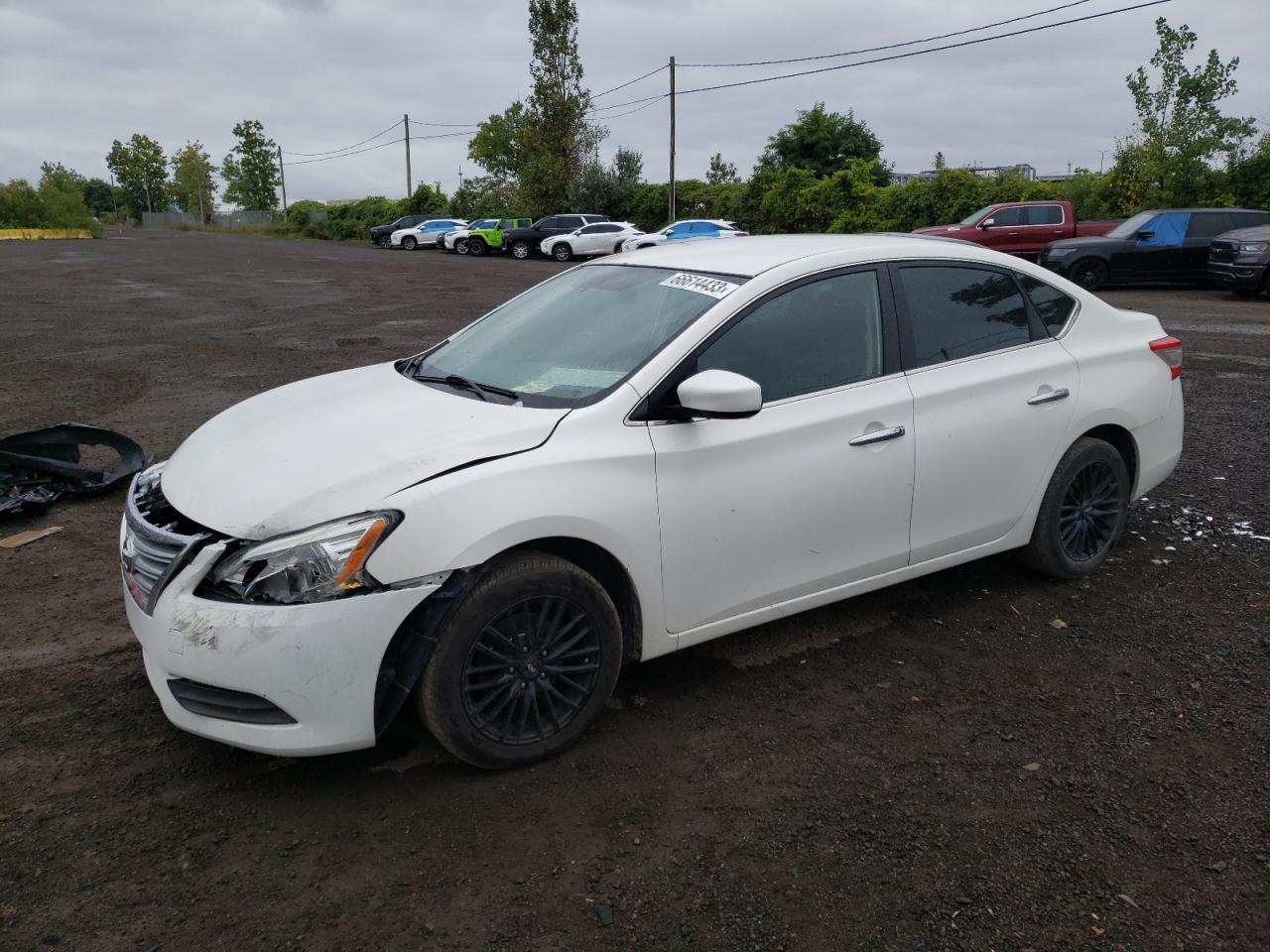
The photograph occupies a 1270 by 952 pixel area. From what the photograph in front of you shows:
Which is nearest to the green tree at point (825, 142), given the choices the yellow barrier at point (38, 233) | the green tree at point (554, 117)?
the green tree at point (554, 117)

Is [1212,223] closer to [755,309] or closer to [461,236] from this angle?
[755,309]

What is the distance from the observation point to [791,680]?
3801 mm

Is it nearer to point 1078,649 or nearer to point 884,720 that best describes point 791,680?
point 884,720

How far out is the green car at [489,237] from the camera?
3759cm

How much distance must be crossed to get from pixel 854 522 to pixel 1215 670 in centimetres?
153

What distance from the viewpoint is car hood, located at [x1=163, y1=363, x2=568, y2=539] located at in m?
2.93

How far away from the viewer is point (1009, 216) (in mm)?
21938

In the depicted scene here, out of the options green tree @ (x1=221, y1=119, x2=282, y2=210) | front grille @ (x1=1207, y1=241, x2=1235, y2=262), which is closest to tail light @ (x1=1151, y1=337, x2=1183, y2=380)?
front grille @ (x1=1207, y1=241, x2=1235, y2=262)

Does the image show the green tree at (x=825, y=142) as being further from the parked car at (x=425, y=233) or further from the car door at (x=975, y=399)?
the car door at (x=975, y=399)

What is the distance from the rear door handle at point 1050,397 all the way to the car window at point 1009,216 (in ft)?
63.6

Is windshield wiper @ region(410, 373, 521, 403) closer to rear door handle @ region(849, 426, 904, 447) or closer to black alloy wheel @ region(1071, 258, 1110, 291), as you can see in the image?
rear door handle @ region(849, 426, 904, 447)

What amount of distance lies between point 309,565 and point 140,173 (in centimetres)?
13405

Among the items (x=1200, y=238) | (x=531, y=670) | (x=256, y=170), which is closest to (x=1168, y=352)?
(x=531, y=670)

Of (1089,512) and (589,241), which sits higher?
(589,241)
